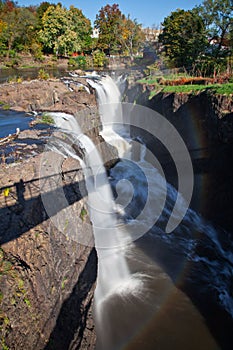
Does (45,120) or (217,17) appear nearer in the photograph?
(45,120)

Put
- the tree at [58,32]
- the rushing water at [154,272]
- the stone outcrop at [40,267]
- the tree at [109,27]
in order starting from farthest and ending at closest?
the tree at [109,27]
the tree at [58,32]
the rushing water at [154,272]
the stone outcrop at [40,267]

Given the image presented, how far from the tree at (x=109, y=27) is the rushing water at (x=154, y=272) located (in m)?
37.5

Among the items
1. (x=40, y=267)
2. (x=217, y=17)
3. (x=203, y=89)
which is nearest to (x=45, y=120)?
(x=40, y=267)

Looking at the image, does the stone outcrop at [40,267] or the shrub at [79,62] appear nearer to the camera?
the stone outcrop at [40,267]

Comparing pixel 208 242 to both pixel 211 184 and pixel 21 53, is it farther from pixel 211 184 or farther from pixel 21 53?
pixel 21 53

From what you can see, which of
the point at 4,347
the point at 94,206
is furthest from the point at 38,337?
the point at 94,206

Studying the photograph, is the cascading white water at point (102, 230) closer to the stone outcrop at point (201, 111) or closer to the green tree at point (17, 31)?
the stone outcrop at point (201, 111)

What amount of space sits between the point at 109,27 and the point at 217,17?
31631mm

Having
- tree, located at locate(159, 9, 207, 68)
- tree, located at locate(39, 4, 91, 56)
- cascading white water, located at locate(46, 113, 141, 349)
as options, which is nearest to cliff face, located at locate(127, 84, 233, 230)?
cascading white water, located at locate(46, 113, 141, 349)

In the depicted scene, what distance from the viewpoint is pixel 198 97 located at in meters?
10.4

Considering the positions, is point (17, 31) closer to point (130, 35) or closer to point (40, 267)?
point (130, 35)

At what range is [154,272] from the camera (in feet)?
24.2

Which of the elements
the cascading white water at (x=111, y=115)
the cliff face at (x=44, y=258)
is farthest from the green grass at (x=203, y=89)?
the cliff face at (x=44, y=258)

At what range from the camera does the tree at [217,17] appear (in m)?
16.0
